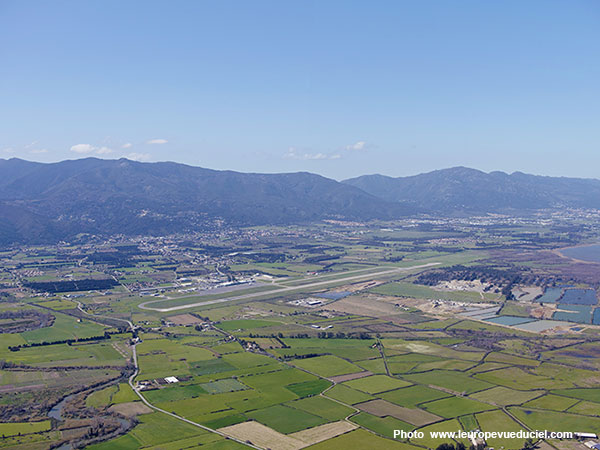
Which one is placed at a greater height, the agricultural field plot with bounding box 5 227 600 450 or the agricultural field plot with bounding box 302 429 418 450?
the agricultural field plot with bounding box 5 227 600 450

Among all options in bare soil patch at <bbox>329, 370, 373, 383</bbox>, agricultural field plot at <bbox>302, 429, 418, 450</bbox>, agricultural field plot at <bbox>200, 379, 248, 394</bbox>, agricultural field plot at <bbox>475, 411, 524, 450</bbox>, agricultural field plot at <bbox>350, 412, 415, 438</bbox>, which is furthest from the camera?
bare soil patch at <bbox>329, 370, 373, 383</bbox>

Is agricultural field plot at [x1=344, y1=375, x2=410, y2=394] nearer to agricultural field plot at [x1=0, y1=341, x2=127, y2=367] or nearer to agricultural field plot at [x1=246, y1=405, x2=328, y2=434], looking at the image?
agricultural field plot at [x1=246, y1=405, x2=328, y2=434]

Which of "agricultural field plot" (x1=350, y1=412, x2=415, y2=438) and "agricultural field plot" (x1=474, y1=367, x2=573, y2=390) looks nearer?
"agricultural field plot" (x1=350, y1=412, x2=415, y2=438)

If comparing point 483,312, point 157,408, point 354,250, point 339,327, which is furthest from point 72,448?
point 354,250

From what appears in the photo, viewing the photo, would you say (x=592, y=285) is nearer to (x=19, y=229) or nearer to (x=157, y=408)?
(x=157, y=408)

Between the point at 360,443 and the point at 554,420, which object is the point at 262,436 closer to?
the point at 360,443

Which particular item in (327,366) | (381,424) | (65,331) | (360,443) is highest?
(65,331)

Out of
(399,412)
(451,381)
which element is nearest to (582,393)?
(451,381)

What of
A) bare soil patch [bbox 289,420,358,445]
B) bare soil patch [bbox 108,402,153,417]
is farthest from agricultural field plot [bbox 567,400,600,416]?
bare soil patch [bbox 108,402,153,417]

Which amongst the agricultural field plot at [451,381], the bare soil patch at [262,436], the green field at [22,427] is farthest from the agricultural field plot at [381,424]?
the green field at [22,427]

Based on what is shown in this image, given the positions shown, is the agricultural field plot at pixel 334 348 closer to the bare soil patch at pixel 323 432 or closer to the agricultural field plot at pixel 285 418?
the agricultural field plot at pixel 285 418

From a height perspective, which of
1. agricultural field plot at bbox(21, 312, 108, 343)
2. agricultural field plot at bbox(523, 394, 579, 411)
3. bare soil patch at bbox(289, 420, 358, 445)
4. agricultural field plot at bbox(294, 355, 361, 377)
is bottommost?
bare soil patch at bbox(289, 420, 358, 445)
